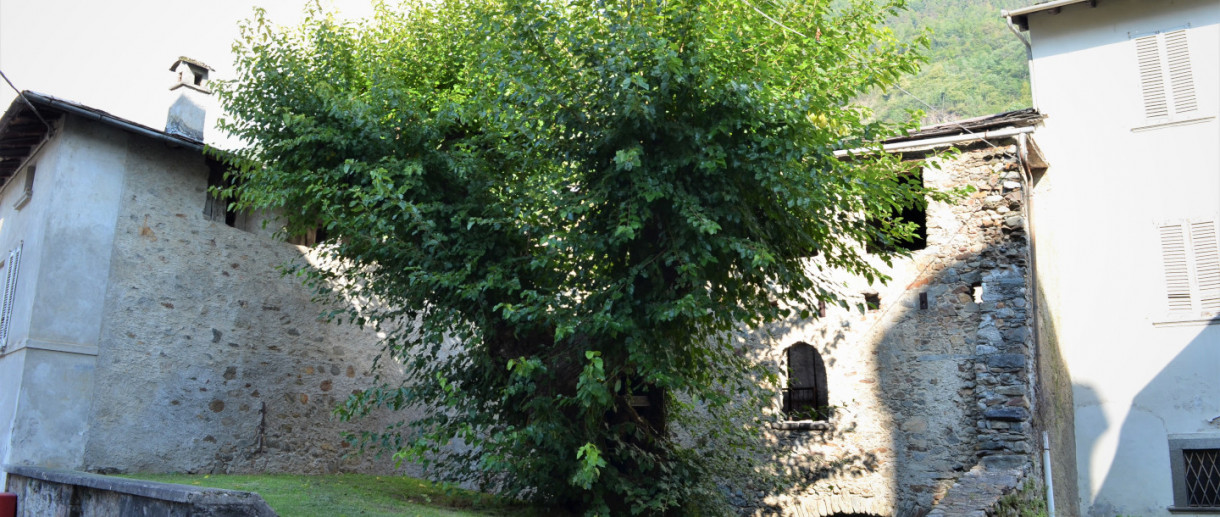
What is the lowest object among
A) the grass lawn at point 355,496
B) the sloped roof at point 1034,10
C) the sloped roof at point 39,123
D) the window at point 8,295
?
the grass lawn at point 355,496

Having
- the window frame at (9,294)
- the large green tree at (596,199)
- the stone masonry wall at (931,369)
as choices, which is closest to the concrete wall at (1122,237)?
the stone masonry wall at (931,369)

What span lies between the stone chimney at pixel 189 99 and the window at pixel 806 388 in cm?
808

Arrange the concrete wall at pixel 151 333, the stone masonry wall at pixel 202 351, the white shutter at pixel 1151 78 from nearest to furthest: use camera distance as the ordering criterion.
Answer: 1. the concrete wall at pixel 151 333
2. the stone masonry wall at pixel 202 351
3. the white shutter at pixel 1151 78

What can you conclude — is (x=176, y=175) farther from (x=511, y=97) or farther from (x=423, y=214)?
(x=511, y=97)

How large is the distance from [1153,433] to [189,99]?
12.9 meters

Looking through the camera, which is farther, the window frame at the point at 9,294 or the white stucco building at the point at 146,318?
the window frame at the point at 9,294

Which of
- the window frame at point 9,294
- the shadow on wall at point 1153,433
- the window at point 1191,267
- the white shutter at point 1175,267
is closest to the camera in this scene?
the window frame at point 9,294

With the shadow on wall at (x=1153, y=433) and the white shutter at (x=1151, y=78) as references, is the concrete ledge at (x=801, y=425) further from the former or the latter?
the white shutter at (x=1151, y=78)

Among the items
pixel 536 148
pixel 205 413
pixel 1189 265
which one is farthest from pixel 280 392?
pixel 1189 265

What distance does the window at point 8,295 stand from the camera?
397 inches

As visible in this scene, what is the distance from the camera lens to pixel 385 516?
741 cm

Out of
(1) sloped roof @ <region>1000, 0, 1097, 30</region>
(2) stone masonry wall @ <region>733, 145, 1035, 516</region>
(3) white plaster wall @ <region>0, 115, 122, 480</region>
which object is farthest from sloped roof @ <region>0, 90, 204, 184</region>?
(1) sloped roof @ <region>1000, 0, 1097, 30</region>

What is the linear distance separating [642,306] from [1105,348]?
744 centimetres

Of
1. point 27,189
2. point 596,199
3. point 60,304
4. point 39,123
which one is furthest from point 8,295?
point 596,199
